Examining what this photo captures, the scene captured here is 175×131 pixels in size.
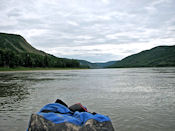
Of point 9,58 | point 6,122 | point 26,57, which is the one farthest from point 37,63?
point 6,122

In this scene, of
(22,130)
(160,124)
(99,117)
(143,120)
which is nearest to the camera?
(99,117)

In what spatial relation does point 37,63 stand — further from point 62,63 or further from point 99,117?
point 99,117

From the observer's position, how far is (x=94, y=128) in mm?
4410

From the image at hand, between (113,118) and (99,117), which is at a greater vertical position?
(99,117)

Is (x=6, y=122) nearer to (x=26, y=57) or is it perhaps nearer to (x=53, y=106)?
(x=53, y=106)

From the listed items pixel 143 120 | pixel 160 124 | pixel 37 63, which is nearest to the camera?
pixel 160 124

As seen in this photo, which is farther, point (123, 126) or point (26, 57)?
point (26, 57)

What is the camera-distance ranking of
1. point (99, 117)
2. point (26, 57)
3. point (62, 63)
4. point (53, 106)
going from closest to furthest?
point (99, 117)
point (53, 106)
point (26, 57)
point (62, 63)

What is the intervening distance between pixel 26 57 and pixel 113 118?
474 ft

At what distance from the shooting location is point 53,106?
516cm

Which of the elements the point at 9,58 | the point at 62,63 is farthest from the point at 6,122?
the point at 62,63

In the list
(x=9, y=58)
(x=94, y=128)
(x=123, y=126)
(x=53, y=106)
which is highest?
(x=9, y=58)

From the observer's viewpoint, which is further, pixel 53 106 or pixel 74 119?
pixel 53 106

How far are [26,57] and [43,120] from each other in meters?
147
